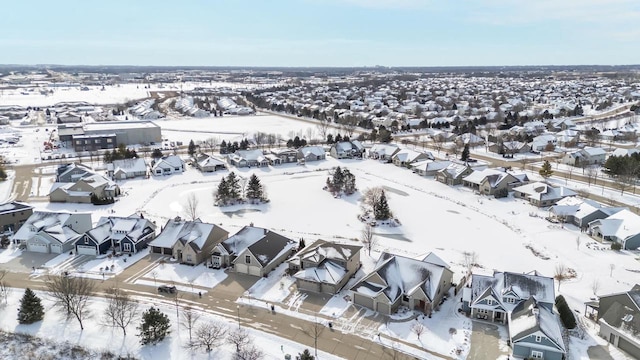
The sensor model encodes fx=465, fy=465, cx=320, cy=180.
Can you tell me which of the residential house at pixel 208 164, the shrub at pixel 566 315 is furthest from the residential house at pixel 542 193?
the residential house at pixel 208 164

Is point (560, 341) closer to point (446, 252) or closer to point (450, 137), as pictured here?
point (446, 252)

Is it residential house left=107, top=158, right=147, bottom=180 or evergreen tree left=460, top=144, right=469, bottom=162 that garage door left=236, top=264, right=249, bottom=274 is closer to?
residential house left=107, top=158, right=147, bottom=180

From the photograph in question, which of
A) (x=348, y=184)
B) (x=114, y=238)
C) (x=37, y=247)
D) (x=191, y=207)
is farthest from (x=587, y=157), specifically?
(x=37, y=247)

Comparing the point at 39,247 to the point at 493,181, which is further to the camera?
the point at 493,181

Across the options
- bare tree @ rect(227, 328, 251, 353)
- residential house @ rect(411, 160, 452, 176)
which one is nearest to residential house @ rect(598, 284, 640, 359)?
bare tree @ rect(227, 328, 251, 353)

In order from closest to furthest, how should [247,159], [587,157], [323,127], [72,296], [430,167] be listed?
[72,296], [430,167], [587,157], [247,159], [323,127]

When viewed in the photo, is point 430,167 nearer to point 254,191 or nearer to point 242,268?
point 254,191
